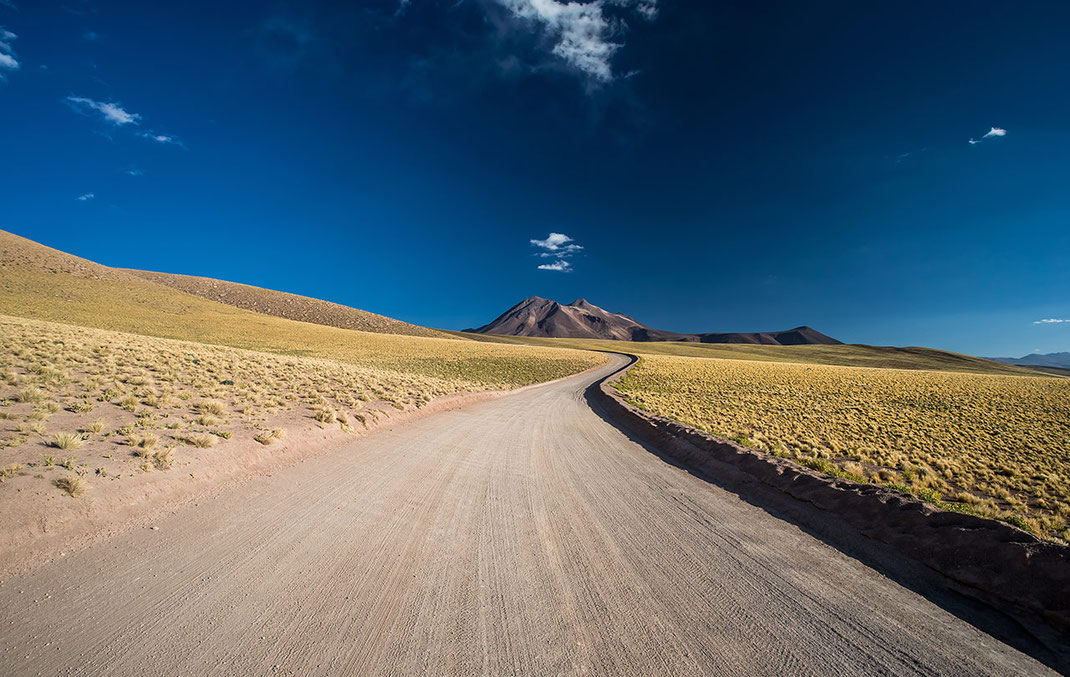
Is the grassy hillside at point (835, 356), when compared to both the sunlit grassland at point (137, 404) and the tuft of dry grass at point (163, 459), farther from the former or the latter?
the tuft of dry grass at point (163, 459)

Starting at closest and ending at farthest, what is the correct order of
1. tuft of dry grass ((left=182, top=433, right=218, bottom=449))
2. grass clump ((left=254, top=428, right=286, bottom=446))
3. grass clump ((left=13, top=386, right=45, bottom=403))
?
tuft of dry grass ((left=182, top=433, right=218, bottom=449))
grass clump ((left=13, top=386, right=45, bottom=403))
grass clump ((left=254, top=428, right=286, bottom=446))

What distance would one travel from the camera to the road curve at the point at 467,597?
9.69 feet

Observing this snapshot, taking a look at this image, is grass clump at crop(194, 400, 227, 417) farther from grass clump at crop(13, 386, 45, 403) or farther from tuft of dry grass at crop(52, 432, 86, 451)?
tuft of dry grass at crop(52, 432, 86, 451)

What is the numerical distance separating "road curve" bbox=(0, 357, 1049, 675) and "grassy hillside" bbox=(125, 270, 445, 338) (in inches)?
3523

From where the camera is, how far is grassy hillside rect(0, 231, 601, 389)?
3561 centimetres

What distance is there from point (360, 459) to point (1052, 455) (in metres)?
21.3

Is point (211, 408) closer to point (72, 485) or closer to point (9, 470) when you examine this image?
point (9, 470)

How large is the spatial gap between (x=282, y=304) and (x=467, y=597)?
4381 inches

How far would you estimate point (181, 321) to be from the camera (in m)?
49.3

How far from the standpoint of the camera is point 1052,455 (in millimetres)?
12391

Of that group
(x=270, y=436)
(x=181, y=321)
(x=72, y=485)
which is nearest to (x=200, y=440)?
(x=270, y=436)

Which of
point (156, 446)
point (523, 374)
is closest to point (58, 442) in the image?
point (156, 446)

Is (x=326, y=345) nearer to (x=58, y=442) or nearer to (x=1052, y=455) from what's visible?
(x=58, y=442)

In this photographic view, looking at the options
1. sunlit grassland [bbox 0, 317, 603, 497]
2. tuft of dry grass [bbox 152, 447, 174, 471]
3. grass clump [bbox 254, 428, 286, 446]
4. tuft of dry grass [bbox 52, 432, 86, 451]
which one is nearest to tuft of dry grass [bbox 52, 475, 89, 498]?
sunlit grassland [bbox 0, 317, 603, 497]
